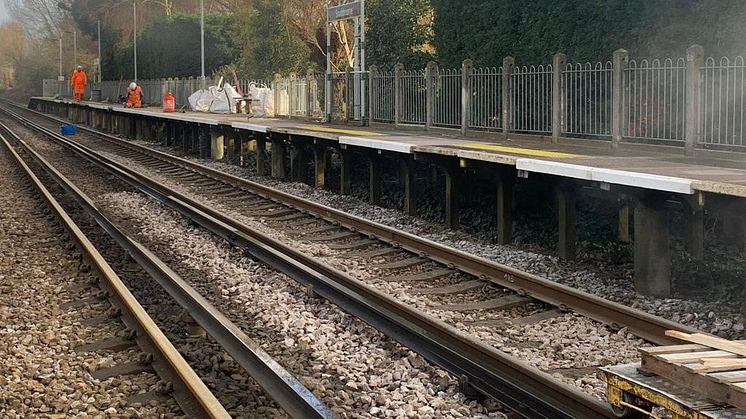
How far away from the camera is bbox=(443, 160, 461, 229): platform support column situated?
14.0m

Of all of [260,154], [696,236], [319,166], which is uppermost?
[260,154]

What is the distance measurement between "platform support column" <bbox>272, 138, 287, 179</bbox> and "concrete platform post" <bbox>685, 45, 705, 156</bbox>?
10.5m

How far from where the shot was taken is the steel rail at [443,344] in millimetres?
5754

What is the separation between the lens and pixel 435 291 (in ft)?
30.6

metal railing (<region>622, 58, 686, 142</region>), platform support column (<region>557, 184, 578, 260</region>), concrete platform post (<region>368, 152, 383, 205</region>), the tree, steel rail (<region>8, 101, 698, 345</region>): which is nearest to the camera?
steel rail (<region>8, 101, 698, 345</region>)

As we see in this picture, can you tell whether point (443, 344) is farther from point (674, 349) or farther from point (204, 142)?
point (204, 142)

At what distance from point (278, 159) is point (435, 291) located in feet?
41.2

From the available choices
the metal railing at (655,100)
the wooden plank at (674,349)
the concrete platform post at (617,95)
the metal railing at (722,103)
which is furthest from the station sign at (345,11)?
the wooden plank at (674,349)

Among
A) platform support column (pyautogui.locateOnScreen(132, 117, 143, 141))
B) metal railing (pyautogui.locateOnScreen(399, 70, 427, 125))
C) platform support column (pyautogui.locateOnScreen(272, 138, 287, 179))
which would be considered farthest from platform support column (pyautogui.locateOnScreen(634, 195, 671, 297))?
platform support column (pyautogui.locateOnScreen(132, 117, 143, 141))

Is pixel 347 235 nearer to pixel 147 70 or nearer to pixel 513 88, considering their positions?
pixel 513 88

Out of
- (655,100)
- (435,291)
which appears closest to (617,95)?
(655,100)

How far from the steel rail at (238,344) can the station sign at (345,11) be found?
41.7ft

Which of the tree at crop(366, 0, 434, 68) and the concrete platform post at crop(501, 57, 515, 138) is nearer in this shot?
the concrete platform post at crop(501, 57, 515, 138)

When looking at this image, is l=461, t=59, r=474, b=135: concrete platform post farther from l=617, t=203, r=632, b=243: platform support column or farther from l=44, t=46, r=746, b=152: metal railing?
l=617, t=203, r=632, b=243: platform support column
